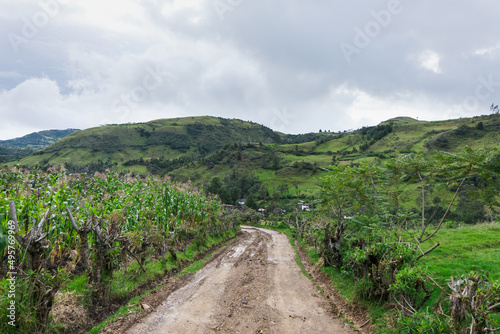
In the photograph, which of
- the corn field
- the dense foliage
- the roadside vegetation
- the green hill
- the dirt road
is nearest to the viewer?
the dense foliage

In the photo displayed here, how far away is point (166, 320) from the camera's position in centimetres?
1068

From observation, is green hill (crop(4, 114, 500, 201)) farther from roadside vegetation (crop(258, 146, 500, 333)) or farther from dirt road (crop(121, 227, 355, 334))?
dirt road (crop(121, 227, 355, 334))

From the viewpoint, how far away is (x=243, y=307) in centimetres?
1229

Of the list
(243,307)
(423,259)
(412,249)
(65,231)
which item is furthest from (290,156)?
(65,231)

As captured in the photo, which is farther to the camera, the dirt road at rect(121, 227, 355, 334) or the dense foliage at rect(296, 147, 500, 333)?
the dirt road at rect(121, 227, 355, 334)

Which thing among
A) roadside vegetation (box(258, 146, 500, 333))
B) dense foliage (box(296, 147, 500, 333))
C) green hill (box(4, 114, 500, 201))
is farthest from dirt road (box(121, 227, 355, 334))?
green hill (box(4, 114, 500, 201))

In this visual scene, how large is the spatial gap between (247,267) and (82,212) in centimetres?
1321

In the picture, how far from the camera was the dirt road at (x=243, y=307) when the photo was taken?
33.7 feet

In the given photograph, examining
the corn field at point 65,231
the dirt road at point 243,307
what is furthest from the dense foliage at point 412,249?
the corn field at point 65,231

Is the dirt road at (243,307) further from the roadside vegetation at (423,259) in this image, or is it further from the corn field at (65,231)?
the corn field at (65,231)

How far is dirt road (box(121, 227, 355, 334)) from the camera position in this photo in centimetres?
1026

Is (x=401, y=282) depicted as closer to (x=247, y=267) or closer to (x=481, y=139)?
(x=247, y=267)

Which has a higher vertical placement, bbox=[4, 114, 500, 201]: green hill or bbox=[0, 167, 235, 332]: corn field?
bbox=[4, 114, 500, 201]: green hill

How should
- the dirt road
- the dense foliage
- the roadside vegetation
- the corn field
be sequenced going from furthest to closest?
the dirt road < the corn field < the roadside vegetation < the dense foliage
